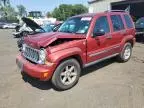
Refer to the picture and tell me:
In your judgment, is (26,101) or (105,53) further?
(105,53)

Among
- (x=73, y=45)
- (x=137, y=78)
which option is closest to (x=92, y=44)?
(x=73, y=45)

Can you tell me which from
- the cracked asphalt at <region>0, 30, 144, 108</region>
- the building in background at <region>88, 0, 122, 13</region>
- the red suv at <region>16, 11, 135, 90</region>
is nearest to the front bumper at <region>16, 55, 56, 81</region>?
the red suv at <region>16, 11, 135, 90</region>

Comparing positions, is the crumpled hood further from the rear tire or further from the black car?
the black car

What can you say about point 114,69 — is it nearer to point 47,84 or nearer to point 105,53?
point 105,53

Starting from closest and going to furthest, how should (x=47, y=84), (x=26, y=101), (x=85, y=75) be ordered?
(x=26, y=101) → (x=47, y=84) → (x=85, y=75)

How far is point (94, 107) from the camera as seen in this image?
4.95 metres

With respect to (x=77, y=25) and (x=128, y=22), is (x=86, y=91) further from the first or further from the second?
(x=128, y=22)

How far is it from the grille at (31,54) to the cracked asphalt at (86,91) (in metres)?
0.80

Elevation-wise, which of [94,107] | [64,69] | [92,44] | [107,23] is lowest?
[94,107]

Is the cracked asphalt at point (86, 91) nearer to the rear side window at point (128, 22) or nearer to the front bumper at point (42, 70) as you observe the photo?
the front bumper at point (42, 70)

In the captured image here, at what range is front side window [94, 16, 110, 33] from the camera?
6869 millimetres

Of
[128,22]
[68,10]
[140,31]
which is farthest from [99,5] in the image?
[68,10]

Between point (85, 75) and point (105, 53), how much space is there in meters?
0.96

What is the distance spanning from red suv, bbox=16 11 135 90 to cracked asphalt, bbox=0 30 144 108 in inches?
17.4
